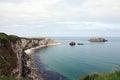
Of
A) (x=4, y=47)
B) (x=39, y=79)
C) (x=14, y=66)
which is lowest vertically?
(x=39, y=79)

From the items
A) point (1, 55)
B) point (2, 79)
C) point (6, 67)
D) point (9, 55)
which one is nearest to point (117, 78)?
point (2, 79)

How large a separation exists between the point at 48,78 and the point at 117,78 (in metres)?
65.1

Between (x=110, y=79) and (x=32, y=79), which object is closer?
(x=110, y=79)

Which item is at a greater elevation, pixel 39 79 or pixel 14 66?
pixel 14 66

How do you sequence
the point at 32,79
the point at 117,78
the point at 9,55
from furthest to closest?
the point at 32,79, the point at 9,55, the point at 117,78

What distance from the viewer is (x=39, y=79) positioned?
7219 cm

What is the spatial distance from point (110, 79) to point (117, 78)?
0.33m

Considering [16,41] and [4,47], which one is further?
[16,41]

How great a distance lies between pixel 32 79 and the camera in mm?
68688

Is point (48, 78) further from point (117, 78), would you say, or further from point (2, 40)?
point (117, 78)

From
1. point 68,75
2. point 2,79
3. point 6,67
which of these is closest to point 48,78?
point 68,75

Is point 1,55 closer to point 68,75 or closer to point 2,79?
point 68,75

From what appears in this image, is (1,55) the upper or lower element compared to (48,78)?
upper

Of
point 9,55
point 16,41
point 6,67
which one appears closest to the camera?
point 6,67
